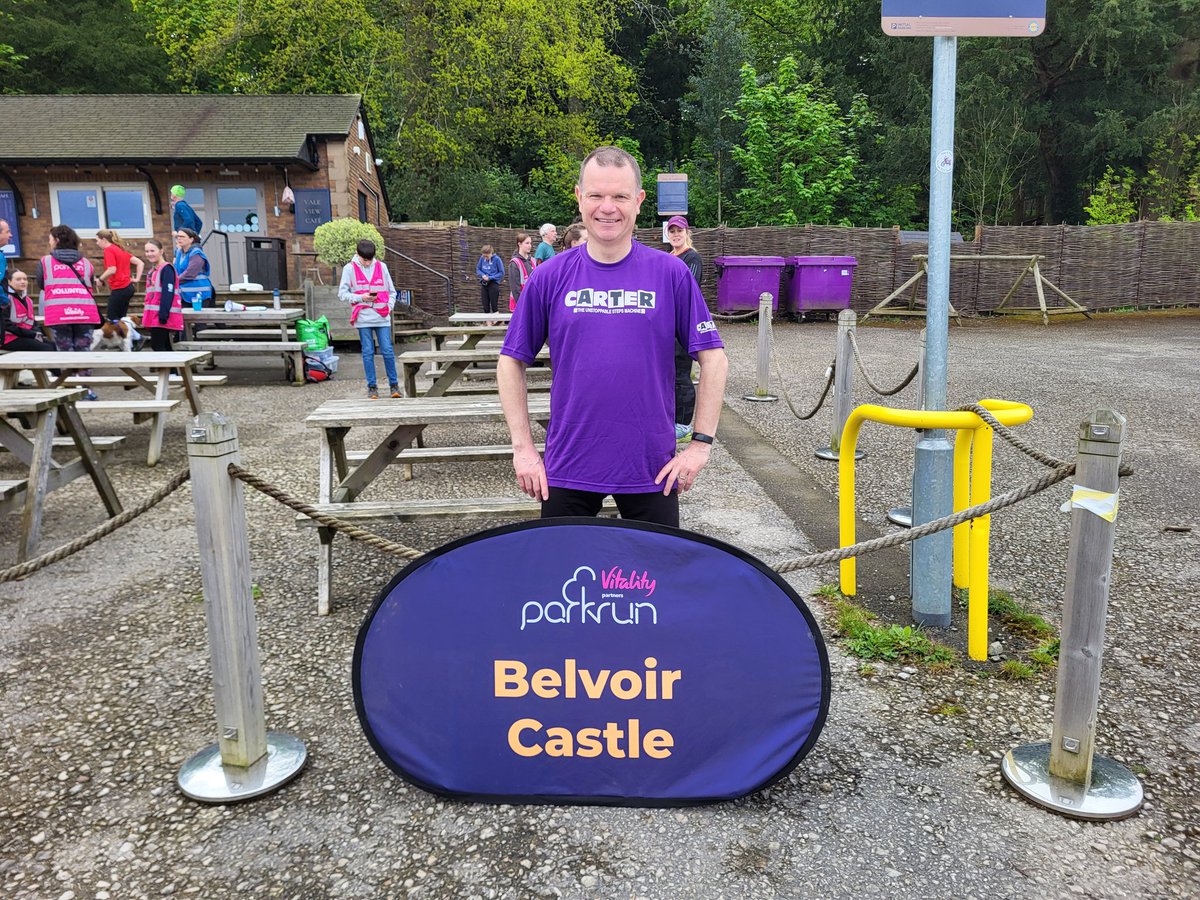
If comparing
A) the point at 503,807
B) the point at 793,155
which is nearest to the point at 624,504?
the point at 503,807

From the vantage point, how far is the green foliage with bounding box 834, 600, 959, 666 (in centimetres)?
368

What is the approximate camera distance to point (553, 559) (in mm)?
2623

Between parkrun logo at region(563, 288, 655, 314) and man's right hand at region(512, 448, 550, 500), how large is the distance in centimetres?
49

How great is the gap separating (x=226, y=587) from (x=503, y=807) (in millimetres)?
1083

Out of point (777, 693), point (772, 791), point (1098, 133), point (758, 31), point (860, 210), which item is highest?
point (758, 31)

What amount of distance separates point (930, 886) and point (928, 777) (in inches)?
21.2

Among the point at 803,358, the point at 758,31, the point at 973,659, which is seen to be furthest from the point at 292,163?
the point at 758,31

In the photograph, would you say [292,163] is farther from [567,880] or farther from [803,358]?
[567,880]

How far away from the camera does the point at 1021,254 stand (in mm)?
22078

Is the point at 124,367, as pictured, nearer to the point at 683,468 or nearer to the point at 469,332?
the point at 469,332

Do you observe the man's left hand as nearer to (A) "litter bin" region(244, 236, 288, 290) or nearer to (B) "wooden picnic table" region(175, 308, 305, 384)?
(B) "wooden picnic table" region(175, 308, 305, 384)

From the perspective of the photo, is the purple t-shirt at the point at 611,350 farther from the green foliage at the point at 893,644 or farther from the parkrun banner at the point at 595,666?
the green foliage at the point at 893,644

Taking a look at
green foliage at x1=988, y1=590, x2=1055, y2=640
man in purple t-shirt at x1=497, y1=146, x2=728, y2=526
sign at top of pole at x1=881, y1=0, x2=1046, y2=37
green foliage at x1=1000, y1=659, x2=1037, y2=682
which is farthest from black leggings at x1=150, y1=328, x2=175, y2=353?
green foliage at x1=1000, y1=659, x2=1037, y2=682

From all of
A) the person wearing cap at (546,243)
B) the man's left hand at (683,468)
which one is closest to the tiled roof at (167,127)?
the person wearing cap at (546,243)
